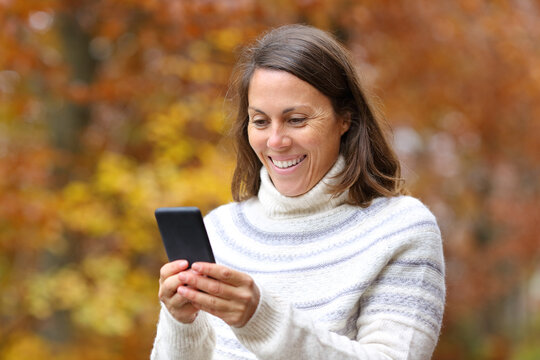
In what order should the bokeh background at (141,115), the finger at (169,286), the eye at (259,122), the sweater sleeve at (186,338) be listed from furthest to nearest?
the bokeh background at (141,115), the eye at (259,122), the sweater sleeve at (186,338), the finger at (169,286)

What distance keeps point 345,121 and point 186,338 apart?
33.1 inches

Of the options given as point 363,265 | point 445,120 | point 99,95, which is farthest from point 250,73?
point 445,120

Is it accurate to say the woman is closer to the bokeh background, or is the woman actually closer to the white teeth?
the white teeth

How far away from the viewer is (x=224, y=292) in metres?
1.63

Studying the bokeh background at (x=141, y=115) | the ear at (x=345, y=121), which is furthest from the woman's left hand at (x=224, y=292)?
the bokeh background at (x=141, y=115)

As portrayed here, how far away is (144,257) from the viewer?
899cm

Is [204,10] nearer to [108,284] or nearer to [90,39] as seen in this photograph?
[90,39]

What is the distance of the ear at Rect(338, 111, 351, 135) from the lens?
217 cm

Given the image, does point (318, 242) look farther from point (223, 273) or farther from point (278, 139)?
point (223, 273)

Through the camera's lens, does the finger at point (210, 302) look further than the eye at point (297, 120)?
No

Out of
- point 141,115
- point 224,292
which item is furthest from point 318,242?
point 141,115

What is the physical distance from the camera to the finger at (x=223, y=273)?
1.62 metres

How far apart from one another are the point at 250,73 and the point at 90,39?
5.19 meters

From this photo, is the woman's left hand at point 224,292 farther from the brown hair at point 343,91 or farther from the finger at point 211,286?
the brown hair at point 343,91
